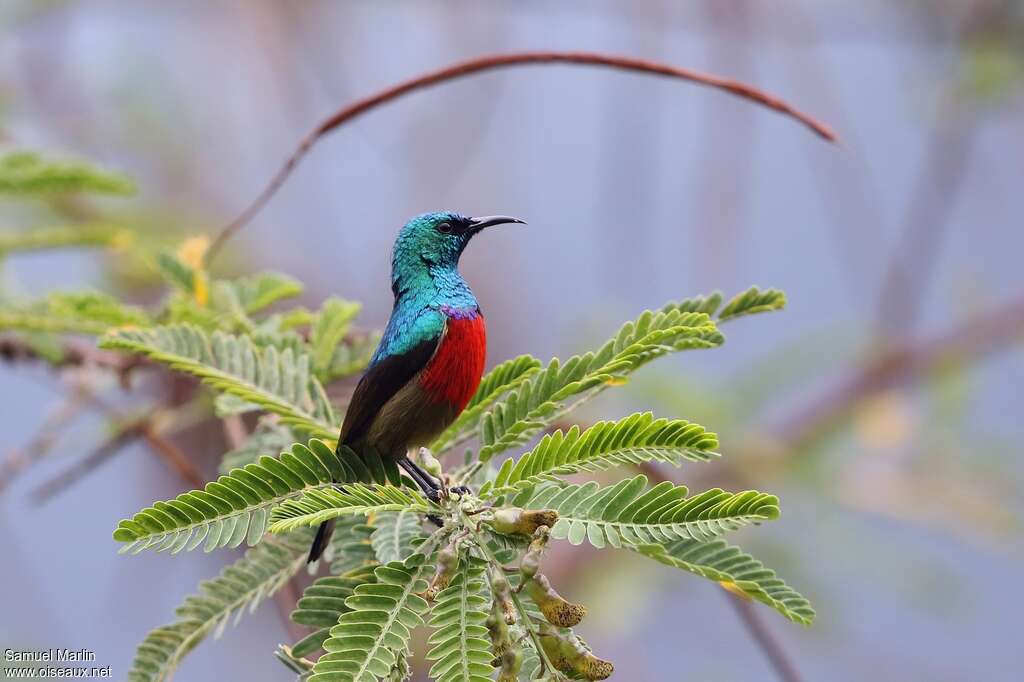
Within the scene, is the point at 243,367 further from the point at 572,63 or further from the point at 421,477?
the point at 572,63

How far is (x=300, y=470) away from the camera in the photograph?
1.06 meters

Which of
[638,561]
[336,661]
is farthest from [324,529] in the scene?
[638,561]

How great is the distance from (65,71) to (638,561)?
5200mm

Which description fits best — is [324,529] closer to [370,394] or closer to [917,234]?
[370,394]

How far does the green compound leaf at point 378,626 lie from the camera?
0.90 m

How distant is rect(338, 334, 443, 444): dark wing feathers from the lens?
1.21 metres

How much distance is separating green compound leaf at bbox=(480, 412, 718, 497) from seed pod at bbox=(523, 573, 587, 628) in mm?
A: 119

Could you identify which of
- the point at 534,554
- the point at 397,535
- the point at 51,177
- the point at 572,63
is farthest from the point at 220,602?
the point at 51,177

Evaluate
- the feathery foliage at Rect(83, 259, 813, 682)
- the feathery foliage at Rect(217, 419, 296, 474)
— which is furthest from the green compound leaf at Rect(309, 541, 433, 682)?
the feathery foliage at Rect(217, 419, 296, 474)

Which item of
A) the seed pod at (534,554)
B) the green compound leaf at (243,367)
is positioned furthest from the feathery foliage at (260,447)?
the seed pod at (534,554)

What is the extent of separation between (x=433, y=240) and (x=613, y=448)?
1.87 ft

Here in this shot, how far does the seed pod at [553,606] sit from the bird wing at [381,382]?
36 cm

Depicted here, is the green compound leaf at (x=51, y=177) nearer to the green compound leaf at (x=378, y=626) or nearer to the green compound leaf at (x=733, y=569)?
the green compound leaf at (x=378, y=626)

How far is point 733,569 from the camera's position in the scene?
1038mm
